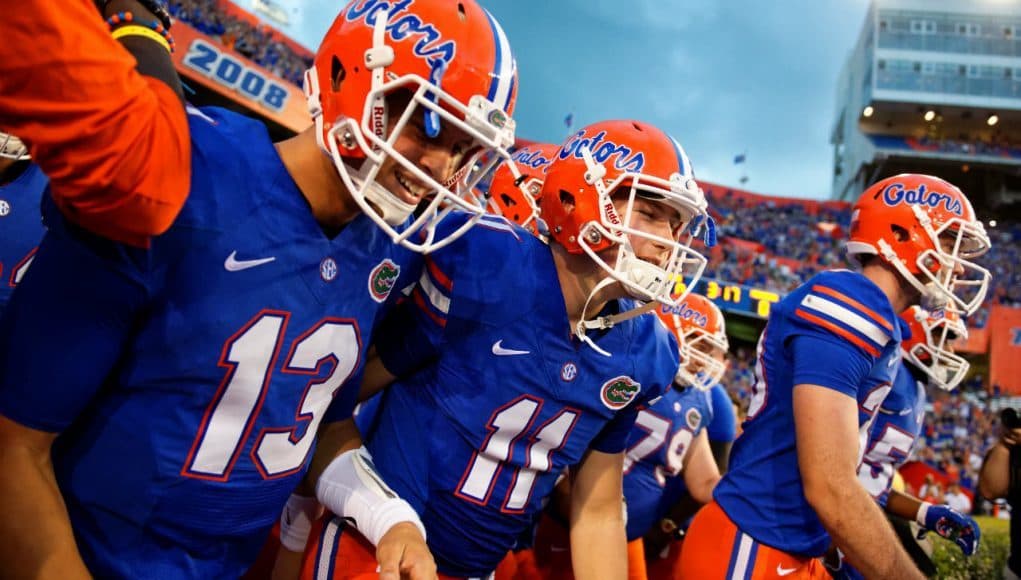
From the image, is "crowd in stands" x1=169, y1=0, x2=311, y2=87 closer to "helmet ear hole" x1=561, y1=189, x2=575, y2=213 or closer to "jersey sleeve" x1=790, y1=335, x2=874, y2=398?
"helmet ear hole" x1=561, y1=189, x2=575, y2=213

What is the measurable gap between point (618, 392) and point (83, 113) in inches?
63.0

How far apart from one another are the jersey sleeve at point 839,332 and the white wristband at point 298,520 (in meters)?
1.58

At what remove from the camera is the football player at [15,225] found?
2449 mm

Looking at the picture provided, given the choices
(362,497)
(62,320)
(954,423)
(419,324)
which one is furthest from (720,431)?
(954,423)

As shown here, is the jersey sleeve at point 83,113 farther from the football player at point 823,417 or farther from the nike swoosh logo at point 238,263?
the football player at point 823,417

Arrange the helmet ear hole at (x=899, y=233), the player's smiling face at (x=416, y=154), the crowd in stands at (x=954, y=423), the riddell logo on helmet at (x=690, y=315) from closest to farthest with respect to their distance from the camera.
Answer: the player's smiling face at (x=416, y=154) → the helmet ear hole at (x=899, y=233) → the riddell logo on helmet at (x=690, y=315) → the crowd in stands at (x=954, y=423)

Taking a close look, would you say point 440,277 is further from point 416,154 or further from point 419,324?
point 416,154

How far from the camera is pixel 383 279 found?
164cm

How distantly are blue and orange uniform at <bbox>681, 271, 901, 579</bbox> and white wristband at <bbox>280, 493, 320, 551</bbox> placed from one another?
1356 millimetres

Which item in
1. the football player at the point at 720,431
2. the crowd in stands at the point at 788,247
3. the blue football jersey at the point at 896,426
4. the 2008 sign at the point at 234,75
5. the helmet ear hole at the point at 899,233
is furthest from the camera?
the crowd in stands at the point at 788,247

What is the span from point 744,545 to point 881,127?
4005 cm

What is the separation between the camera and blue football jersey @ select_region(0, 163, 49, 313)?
2.45 m

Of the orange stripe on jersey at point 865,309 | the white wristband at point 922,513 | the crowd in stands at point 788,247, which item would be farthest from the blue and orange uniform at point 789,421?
the crowd in stands at point 788,247

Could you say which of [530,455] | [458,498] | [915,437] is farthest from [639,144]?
[915,437]
